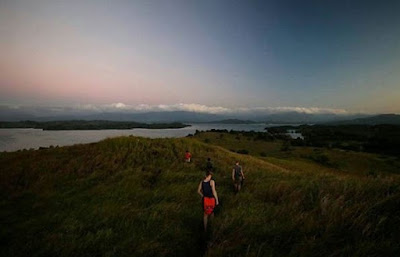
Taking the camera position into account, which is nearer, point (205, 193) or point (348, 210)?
point (348, 210)

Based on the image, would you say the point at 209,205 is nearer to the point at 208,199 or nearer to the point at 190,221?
the point at 208,199

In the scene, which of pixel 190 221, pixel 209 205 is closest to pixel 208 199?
pixel 209 205

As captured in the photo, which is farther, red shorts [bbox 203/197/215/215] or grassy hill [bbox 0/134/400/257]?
red shorts [bbox 203/197/215/215]

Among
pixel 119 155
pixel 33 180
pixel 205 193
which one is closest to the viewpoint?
pixel 205 193

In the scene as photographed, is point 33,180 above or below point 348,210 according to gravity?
below

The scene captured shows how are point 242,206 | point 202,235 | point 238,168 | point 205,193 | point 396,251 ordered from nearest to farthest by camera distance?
Result: point 396,251 < point 202,235 < point 205,193 < point 242,206 < point 238,168

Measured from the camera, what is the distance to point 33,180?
1357cm

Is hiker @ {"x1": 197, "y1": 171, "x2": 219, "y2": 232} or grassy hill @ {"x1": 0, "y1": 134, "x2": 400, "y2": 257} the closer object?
grassy hill @ {"x1": 0, "y1": 134, "x2": 400, "y2": 257}

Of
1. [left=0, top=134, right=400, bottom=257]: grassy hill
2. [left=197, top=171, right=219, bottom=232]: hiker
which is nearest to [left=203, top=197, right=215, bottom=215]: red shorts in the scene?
[left=197, top=171, right=219, bottom=232]: hiker

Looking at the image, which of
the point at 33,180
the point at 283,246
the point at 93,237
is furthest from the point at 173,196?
the point at 33,180

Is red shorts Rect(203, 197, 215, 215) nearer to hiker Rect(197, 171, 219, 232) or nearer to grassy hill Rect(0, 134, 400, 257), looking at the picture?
hiker Rect(197, 171, 219, 232)

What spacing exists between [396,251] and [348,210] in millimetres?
1486

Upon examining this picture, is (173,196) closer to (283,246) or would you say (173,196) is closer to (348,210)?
(283,246)

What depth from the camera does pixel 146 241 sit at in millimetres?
5742
